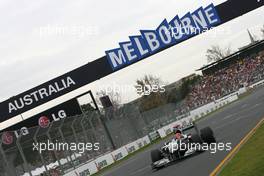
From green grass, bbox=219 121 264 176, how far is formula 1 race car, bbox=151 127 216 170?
1709 mm

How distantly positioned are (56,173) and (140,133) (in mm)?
11576

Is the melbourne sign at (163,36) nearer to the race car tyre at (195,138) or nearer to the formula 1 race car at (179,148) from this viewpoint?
the formula 1 race car at (179,148)

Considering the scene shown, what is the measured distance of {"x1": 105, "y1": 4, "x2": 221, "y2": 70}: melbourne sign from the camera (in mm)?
29734

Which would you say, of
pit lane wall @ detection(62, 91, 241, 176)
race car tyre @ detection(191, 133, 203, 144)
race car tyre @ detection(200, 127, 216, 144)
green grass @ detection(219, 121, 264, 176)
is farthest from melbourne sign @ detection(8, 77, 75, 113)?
green grass @ detection(219, 121, 264, 176)

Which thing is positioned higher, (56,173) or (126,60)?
(126,60)

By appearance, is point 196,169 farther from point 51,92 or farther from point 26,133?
point 51,92

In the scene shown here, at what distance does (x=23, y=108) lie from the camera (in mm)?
29953

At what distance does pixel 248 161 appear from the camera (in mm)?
11555

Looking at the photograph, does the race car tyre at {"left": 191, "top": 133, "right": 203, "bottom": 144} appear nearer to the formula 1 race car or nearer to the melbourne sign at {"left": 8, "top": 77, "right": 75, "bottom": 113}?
the formula 1 race car

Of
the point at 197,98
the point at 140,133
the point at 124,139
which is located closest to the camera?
the point at 124,139

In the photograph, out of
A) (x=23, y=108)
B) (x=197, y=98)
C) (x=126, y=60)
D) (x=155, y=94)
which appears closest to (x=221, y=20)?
(x=126, y=60)

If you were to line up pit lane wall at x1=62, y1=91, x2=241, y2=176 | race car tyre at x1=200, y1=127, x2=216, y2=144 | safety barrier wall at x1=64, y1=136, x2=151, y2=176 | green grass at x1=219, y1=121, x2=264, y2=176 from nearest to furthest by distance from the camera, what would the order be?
green grass at x1=219, y1=121, x2=264, y2=176, race car tyre at x1=200, y1=127, x2=216, y2=144, safety barrier wall at x1=64, y1=136, x2=151, y2=176, pit lane wall at x1=62, y1=91, x2=241, y2=176

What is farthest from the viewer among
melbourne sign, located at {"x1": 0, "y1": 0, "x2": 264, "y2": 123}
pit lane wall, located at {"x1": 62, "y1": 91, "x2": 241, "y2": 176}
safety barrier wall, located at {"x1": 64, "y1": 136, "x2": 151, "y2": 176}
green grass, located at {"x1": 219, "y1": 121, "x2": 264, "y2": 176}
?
melbourne sign, located at {"x1": 0, "y1": 0, "x2": 264, "y2": 123}

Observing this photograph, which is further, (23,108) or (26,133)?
(23,108)
